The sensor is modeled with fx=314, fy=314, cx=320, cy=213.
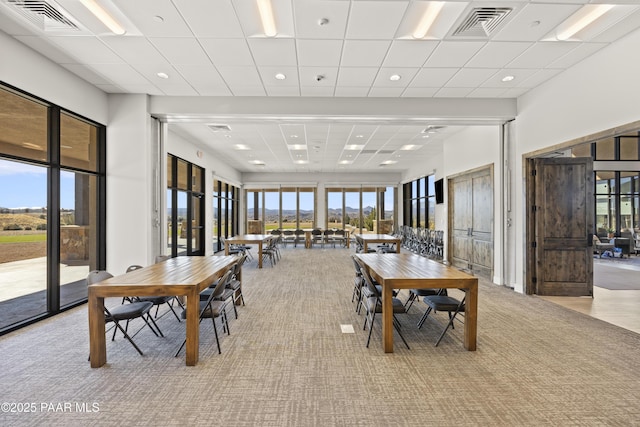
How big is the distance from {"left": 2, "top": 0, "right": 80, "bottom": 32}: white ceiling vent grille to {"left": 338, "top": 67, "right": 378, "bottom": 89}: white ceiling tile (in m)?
3.32

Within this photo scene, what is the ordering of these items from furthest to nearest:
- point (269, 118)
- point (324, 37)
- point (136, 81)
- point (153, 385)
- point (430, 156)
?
point (430, 156) → point (269, 118) → point (136, 81) → point (324, 37) → point (153, 385)

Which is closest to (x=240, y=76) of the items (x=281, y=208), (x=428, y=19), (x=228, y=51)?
(x=228, y=51)

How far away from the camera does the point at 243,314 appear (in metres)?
4.35

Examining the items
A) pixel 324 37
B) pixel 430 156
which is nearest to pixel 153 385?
pixel 324 37

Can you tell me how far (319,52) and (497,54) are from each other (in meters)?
2.40

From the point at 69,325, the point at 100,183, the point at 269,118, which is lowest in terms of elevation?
the point at 69,325

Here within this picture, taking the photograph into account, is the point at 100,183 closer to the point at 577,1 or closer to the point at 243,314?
the point at 243,314

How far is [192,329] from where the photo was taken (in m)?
2.92

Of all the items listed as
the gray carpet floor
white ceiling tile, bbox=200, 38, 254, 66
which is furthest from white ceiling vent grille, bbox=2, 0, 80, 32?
the gray carpet floor

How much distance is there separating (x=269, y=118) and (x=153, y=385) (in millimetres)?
4596

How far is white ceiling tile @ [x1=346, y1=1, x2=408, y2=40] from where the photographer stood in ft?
10.6

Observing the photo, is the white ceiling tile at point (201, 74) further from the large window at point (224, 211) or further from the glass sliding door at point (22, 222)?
the large window at point (224, 211)

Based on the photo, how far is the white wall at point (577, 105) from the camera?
3.75 m

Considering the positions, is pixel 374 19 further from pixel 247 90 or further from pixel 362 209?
pixel 362 209
